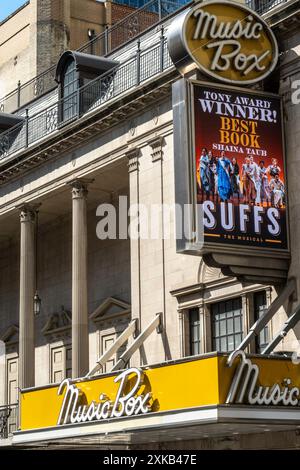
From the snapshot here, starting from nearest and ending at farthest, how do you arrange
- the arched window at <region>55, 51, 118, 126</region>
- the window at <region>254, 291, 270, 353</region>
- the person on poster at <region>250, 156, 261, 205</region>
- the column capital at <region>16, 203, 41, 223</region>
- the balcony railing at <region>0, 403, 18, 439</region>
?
1. the person on poster at <region>250, 156, 261, 205</region>
2. the window at <region>254, 291, 270, 353</region>
3. the arched window at <region>55, 51, 118, 126</region>
4. the balcony railing at <region>0, 403, 18, 439</region>
5. the column capital at <region>16, 203, 41, 223</region>

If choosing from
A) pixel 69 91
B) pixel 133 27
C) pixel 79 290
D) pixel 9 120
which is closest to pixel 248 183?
pixel 79 290

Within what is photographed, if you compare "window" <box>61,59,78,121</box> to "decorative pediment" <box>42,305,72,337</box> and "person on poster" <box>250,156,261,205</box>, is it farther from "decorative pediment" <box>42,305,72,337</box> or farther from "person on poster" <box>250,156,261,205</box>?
"person on poster" <box>250,156,261,205</box>

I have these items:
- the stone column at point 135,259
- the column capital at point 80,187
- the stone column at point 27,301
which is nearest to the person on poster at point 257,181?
the stone column at point 135,259

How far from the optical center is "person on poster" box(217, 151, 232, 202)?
30.1 metres

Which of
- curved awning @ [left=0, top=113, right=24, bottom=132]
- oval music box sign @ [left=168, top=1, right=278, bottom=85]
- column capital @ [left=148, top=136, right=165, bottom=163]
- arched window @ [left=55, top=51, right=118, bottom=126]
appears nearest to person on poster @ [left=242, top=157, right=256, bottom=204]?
oval music box sign @ [left=168, top=1, right=278, bottom=85]

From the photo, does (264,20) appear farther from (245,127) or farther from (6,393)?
(6,393)

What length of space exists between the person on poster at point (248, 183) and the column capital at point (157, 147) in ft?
20.1

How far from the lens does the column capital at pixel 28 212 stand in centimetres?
4347

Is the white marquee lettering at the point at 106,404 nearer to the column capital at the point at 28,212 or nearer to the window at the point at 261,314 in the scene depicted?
the window at the point at 261,314

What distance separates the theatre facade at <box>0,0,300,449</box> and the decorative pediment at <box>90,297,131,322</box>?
56 millimetres

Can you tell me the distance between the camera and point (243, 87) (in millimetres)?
31031

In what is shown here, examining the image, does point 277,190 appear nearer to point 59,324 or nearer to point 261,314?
point 261,314
